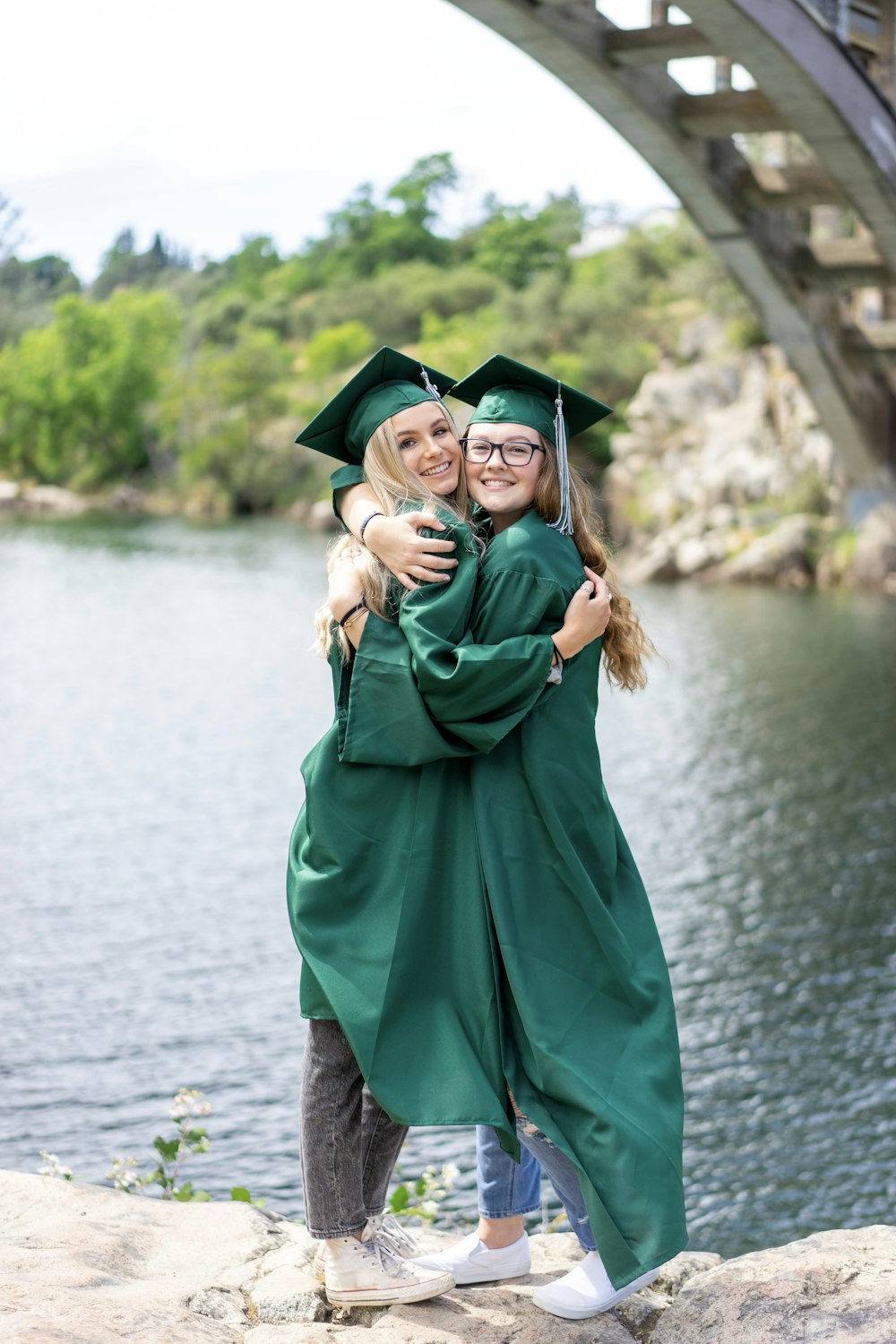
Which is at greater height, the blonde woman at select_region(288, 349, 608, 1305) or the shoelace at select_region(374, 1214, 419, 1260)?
the blonde woman at select_region(288, 349, 608, 1305)

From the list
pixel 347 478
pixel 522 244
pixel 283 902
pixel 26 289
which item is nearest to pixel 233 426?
pixel 26 289

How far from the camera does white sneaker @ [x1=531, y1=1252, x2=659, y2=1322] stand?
2.31 m

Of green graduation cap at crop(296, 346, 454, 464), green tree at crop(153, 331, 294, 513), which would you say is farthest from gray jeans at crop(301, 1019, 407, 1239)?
green tree at crop(153, 331, 294, 513)

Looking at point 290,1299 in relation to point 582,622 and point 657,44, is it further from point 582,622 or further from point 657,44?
point 657,44

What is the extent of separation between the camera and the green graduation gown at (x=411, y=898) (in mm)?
2203

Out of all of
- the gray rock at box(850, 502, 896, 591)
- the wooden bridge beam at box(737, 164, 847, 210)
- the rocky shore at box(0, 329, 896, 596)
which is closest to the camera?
the wooden bridge beam at box(737, 164, 847, 210)

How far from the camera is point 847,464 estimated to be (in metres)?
19.5

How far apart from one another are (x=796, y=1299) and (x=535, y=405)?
156 centimetres

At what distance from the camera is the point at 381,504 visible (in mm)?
2330

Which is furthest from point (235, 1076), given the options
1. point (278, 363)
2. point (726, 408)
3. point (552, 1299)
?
point (278, 363)

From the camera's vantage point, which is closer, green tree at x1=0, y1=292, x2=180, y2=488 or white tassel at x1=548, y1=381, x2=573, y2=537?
white tassel at x1=548, y1=381, x2=573, y2=537

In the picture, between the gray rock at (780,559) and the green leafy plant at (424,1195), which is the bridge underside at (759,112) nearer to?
the gray rock at (780,559)

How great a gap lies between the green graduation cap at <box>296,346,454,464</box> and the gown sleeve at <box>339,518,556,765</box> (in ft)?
0.80

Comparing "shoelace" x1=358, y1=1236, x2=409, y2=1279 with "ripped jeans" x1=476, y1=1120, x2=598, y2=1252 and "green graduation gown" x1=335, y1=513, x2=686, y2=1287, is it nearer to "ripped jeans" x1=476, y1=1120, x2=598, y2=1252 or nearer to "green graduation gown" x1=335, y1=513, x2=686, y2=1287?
"ripped jeans" x1=476, y1=1120, x2=598, y2=1252
